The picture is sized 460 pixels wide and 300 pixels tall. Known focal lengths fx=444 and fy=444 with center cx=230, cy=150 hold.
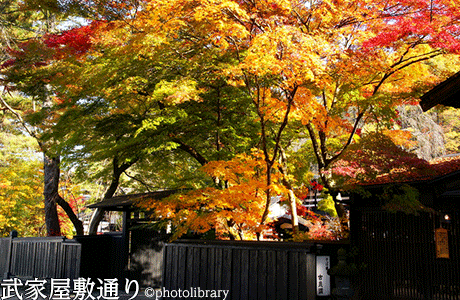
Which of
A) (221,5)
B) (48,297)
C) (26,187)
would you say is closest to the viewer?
(221,5)

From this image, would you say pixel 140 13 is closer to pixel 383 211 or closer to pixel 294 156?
pixel 294 156

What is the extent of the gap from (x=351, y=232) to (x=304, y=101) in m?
3.77

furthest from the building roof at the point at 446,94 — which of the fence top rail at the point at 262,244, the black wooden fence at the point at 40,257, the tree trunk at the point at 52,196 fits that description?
the tree trunk at the point at 52,196

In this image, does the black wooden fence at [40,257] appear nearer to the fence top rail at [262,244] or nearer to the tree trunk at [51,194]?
the tree trunk at [51,194]

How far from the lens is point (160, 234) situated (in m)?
15.7

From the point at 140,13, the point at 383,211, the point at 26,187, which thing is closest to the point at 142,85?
the point at 140,13

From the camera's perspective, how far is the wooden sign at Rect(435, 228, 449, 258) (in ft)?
32.4

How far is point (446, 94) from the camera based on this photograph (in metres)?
7.77

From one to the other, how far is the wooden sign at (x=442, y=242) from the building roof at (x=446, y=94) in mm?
3158

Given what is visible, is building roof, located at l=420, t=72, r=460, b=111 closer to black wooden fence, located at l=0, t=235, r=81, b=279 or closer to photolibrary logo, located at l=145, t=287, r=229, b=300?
photolibrary logo, located at l=145, t=287, r=229, b=300

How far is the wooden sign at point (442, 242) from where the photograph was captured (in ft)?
32.4

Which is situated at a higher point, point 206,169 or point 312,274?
point 206,169

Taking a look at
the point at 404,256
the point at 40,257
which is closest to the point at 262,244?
the point at 404,256

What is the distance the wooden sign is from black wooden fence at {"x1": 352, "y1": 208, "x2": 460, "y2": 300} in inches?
5.0
